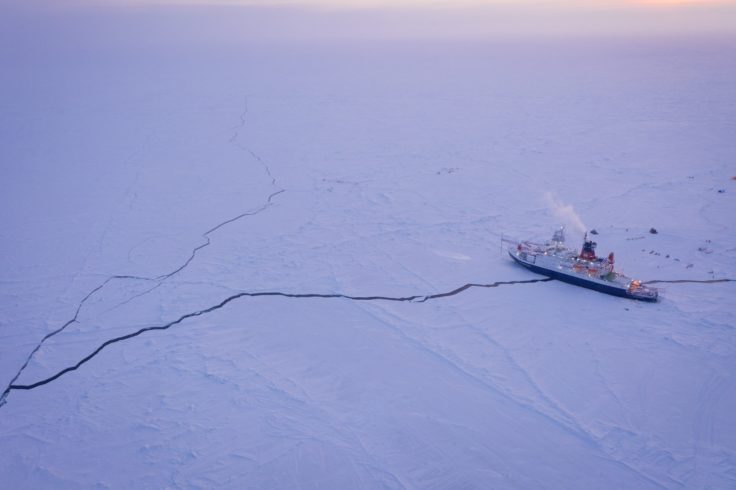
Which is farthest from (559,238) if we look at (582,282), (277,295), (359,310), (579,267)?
(277,295)

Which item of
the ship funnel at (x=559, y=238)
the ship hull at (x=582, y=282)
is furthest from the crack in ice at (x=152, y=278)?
the ship funnel at (x=559, y=238)

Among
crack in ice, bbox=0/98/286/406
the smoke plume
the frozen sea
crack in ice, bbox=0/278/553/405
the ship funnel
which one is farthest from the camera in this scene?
the smoke plume

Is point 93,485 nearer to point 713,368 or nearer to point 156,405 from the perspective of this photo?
point 156,405

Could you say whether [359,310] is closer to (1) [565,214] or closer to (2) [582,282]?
(2) [582,282]

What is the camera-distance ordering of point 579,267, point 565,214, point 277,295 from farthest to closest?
1. point 565,214
2. point 579,267
3. point 277,295

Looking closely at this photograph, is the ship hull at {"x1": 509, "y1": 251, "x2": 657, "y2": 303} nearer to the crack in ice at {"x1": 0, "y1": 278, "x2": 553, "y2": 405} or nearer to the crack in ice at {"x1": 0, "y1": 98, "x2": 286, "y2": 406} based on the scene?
the crack in ice at {"x1": 0, "y1": 278, "x2": 553, "y2": 405}

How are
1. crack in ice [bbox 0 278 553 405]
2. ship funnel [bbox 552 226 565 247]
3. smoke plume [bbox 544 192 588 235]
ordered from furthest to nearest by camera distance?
smoke plume [bbox 544 192 588 235]
ship funnel [bbox 552 226 565 247]
crack in ice [bbox 0 278 553 405]

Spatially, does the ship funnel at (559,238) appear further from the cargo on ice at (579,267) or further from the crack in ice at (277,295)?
the crack in ice at (277,295)

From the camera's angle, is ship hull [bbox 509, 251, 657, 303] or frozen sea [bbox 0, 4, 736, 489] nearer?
frozen sea [bbox 0, 4, 736, 489]

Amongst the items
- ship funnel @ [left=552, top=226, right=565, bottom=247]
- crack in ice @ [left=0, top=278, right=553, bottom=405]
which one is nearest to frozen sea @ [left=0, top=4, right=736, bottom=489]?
crack in ice @ [left=0, top=278, right=553, bottom=405]
